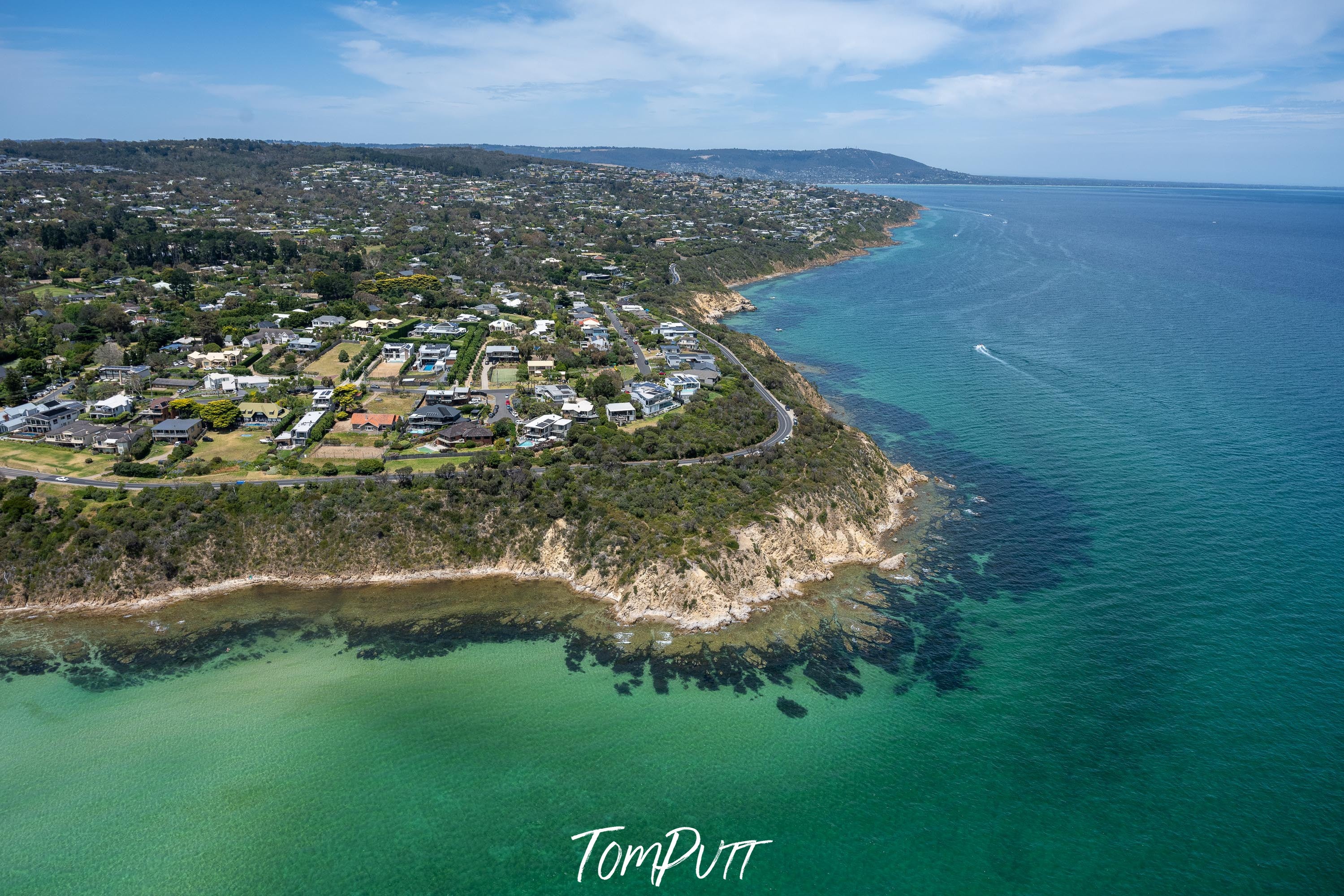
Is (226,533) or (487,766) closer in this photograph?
(487,766)

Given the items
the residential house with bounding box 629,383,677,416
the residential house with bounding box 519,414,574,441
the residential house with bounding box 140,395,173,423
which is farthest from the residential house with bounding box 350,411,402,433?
the residential house with bounding box 629,383,677,416

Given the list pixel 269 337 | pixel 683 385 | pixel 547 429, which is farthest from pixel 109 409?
pixel 683 385

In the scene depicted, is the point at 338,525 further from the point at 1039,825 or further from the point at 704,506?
the point at 1039,825

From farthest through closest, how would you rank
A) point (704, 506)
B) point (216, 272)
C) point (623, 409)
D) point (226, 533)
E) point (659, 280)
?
point (659, 280) < point (216, 272) < point (623, 409) < point (704, 506) < point (226, 533)

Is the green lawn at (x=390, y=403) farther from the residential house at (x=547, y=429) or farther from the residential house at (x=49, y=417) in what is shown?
the residential house at (x=49, y=417)

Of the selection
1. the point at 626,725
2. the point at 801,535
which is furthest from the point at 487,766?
the point at 801,535

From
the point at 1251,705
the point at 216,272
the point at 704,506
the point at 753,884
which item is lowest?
the point at 753,884

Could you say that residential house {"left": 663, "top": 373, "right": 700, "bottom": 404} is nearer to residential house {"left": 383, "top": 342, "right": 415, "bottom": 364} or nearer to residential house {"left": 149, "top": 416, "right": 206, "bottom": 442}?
residential house {"left": 383, "top": 342, "right": 415, "bottom": 364}

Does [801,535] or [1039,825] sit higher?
[801,535]
